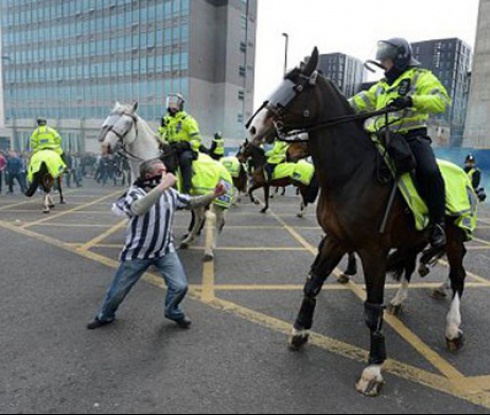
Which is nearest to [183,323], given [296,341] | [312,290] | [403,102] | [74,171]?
[296,341]

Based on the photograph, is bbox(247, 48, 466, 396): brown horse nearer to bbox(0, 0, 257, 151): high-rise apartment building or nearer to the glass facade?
bbox(0, 0, 257, 151): high-rise apartment building

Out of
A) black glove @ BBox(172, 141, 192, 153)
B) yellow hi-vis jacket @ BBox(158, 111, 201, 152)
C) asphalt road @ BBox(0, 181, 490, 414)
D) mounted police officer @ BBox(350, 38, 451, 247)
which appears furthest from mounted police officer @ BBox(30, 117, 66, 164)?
mounted police officer @ BBox(350, 38, 451, 247)

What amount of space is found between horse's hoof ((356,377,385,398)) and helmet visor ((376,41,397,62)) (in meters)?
2.87

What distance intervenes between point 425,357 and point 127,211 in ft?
10.8

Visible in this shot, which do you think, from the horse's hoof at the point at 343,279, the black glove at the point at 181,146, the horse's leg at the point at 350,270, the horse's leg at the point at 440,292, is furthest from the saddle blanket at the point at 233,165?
the horse's leg at the point at 440,292

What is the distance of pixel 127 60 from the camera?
56219mm

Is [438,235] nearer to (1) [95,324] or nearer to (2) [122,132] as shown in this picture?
(1) [95,324]

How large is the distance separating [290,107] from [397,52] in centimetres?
120

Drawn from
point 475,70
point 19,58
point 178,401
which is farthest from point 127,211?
point 19,58

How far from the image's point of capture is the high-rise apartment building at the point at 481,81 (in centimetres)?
2626

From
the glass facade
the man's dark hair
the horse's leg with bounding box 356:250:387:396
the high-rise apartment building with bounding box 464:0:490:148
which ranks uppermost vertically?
the glass facade

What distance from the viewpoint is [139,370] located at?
3.35m

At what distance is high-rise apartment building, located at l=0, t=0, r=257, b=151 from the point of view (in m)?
52.9

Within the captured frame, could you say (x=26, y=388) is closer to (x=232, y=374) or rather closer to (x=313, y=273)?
(x=232, y=374)
